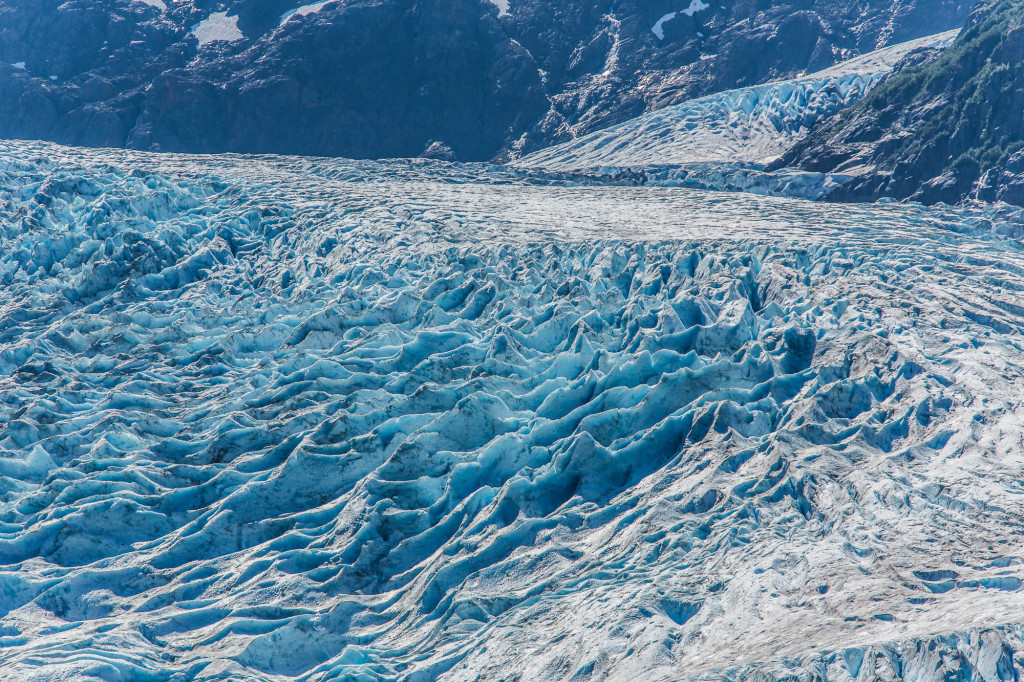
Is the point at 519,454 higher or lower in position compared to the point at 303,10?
lower

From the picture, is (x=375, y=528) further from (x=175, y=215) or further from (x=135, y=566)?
(x=175, y=215)

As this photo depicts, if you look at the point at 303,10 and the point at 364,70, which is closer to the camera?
the point at 364,70

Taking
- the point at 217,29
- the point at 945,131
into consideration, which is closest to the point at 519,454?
the point at 945,131

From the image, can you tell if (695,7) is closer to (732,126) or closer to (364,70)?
(732,126)

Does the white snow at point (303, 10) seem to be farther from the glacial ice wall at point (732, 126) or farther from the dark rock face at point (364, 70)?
the glacial ice wall at point (732, 126)

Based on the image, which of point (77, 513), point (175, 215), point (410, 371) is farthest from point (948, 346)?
point (175, 215)

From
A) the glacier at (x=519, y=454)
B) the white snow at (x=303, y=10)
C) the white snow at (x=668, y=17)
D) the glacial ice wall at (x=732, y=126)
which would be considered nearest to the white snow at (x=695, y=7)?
the white snow at (x=668, y=17)

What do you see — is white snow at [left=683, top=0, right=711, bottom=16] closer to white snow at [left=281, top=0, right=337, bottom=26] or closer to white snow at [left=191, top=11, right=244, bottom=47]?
white snow at [left=281, top=0, right=337, bottom=26]

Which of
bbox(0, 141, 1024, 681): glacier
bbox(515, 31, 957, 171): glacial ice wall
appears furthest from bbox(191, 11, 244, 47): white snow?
bbox(0, 141, 1024, 681): glacier
